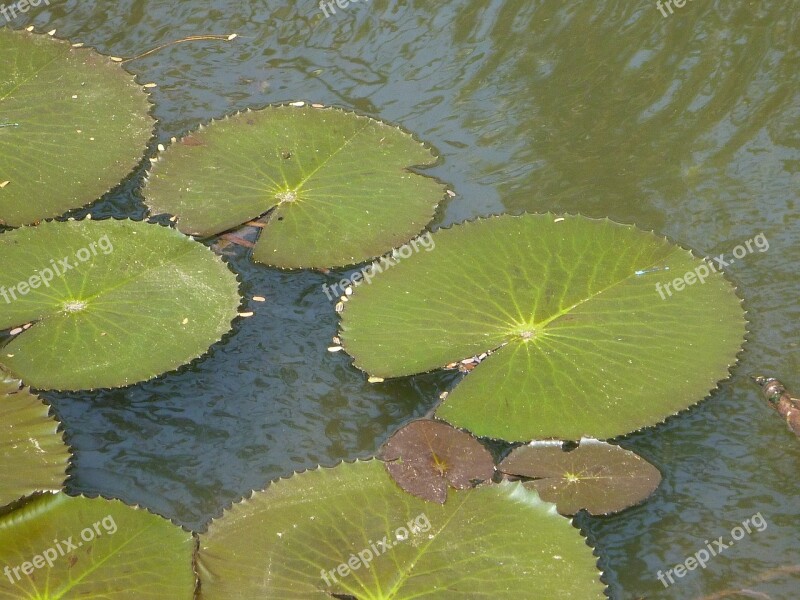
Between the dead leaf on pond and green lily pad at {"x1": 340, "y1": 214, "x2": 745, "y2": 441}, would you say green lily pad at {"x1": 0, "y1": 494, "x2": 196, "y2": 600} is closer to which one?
green lily pad at {"x1": 340, "y1": 214, "x2": 745, "y2": 441}

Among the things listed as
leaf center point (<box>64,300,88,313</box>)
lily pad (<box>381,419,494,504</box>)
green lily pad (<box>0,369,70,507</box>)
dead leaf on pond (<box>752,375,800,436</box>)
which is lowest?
green lily pad (<box>0,369,70,507</box>)

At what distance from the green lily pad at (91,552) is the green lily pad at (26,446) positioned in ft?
0.26

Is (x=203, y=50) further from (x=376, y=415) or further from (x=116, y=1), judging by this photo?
(x=376, y=415)

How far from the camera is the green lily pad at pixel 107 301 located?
3.21m

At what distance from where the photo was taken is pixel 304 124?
13.6 ft

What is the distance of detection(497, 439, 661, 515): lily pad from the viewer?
278 cm

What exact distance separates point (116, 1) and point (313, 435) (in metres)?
3.02

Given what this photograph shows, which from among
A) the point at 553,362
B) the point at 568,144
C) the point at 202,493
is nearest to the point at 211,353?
the point at 202,493

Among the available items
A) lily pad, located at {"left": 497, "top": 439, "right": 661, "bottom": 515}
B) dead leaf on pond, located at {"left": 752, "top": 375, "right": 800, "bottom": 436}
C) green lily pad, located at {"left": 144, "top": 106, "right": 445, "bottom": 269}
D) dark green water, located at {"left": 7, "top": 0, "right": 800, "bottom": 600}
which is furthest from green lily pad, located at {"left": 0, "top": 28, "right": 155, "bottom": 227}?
dead leaf on pond, located at {"left": 752, "top": 375, "right": 800, "bottom": 436}

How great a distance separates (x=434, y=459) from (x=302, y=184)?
1487 millimetres

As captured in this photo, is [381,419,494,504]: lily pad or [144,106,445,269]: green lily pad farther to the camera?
[144,106,445,269]: green lily pad

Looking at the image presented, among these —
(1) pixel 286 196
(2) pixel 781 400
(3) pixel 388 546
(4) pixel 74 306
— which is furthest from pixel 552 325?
(4) pixel 74 306

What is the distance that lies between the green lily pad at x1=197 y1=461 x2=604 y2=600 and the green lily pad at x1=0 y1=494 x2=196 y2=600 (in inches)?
3.5

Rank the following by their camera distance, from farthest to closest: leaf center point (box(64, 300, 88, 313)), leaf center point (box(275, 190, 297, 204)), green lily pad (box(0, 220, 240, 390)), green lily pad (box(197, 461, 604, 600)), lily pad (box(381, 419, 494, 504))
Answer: leaf center point (box(275, 190, 297, 204)) → leaf center point (box(64, 300, 88, 313)) → green lily pad (box(0, 220, 240, 390)) → lily pad (box(381, 419, 494, 504)) → green lily pad (box(197, 461, 604, 600))
